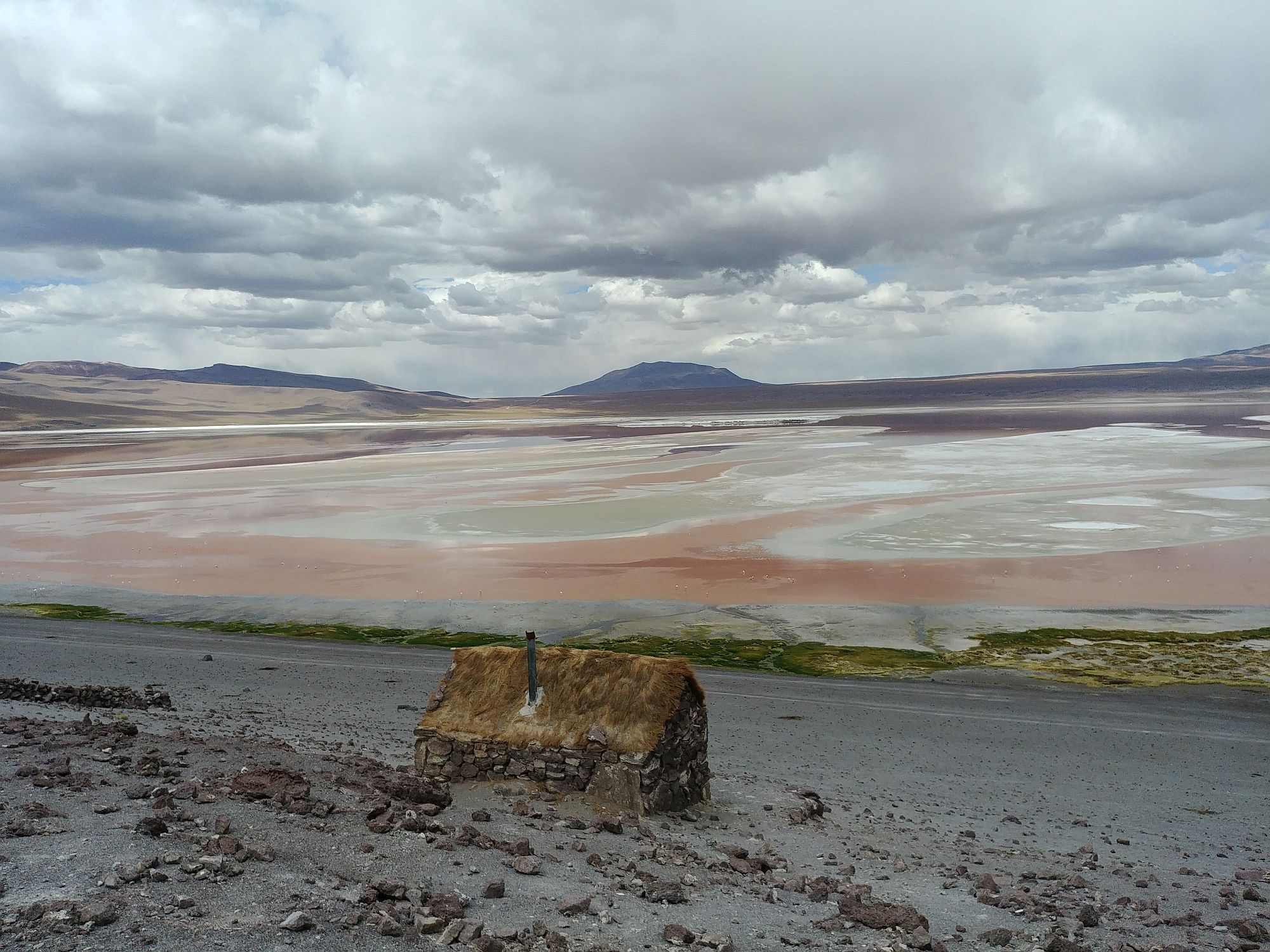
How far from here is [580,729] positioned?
12.5 meters

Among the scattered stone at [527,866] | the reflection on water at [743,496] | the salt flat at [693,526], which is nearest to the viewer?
the scattered stone at [527,866]

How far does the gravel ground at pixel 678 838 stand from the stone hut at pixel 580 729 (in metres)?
0.40

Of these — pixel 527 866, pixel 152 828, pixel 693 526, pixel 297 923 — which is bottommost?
pixel 693 526

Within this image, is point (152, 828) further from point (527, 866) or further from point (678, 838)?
point (678, 838)

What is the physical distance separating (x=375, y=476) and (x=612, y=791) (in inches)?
2488

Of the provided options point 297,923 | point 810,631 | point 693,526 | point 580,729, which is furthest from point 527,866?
point 693,526

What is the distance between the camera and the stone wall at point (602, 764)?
12.0 m

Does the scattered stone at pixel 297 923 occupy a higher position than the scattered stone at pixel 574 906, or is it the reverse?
the scattered stone at pixel 297 923

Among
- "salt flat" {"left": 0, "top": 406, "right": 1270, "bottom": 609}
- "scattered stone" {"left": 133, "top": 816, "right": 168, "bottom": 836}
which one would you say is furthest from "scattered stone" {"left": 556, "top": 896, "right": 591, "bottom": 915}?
"salt flat" {"left": 0, "top": 406, "right": 1270, "bottom": 609}

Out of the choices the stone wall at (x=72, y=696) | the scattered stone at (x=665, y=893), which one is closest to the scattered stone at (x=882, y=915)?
the scattered stone at (x=665, y=893)

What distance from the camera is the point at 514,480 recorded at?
6556 cm

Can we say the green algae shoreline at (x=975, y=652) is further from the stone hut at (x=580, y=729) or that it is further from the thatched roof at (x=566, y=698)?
the stone hut at (x=580, y=729)

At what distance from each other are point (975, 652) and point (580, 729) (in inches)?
633

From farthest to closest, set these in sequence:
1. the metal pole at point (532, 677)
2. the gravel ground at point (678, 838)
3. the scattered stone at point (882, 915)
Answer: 1. the metal pole at point (532, 677)
2. the scattered stone at point (882, 915)
3. the gravel ground at point (678, 838)
